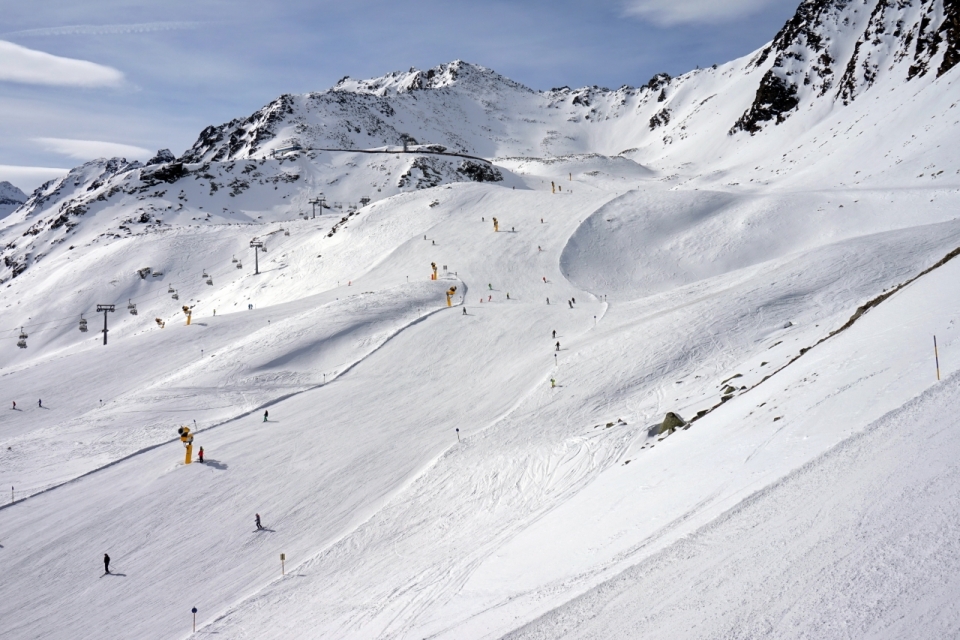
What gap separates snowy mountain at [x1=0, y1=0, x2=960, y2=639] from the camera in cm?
1008

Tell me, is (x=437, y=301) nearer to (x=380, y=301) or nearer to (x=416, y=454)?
(x=380, y=301)

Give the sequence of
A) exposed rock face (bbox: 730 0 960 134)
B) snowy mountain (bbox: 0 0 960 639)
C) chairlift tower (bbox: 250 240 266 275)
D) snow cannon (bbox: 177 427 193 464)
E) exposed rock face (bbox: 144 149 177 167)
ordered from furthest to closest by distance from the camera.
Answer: exposed rock face (bbox: 144 149 177 167) < exposed rock face (bbox: 730 0 960 134) < chairlift tower (bbox: 250 240 266 275) < snow cannon (bbox: 177 427 193 464) < snowy mountain (bbox: 0 0 960 639)

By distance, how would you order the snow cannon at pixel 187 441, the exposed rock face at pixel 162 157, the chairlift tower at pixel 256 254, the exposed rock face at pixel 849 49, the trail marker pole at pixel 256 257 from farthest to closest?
the exposed rock face at pixel 162 157 → the exposed rock face at pixel 849 49 → the chairlift tower at pixel 256 254 → the trail marker pole at pixel 256 257 → the snow cannon at pixel 187 441

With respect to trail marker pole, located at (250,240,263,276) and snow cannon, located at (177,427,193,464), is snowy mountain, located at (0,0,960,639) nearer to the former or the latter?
snow cannon, located at (177,427,193,464)

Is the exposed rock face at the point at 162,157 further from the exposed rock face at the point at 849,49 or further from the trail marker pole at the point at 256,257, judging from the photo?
the exposed rock face at the point at 849,49

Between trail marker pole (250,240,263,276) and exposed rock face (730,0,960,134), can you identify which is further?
exposed rock face (730,0,960,134)

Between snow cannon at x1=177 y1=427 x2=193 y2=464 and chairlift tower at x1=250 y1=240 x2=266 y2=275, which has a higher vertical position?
chairlift tower at x1=250 y1=240 x2=266 y2=275

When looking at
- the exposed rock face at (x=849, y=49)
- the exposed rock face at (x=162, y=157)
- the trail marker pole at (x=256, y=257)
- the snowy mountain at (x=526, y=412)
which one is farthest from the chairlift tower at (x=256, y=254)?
the exposed rock face at (x=162, y=157)

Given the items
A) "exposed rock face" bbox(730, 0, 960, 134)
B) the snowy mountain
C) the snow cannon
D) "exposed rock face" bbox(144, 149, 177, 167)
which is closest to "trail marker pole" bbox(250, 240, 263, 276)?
the snowy mountain

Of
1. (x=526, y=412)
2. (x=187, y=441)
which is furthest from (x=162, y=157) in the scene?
(x=526, y=412)

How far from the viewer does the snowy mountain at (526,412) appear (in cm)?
1008

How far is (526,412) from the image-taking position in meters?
27.5

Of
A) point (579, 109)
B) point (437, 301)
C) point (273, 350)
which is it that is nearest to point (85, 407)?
point (273, 350)

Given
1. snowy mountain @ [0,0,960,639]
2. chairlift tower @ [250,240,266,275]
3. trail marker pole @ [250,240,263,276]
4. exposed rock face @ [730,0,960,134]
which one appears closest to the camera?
snowy mountain @ [0,0,960,639]
